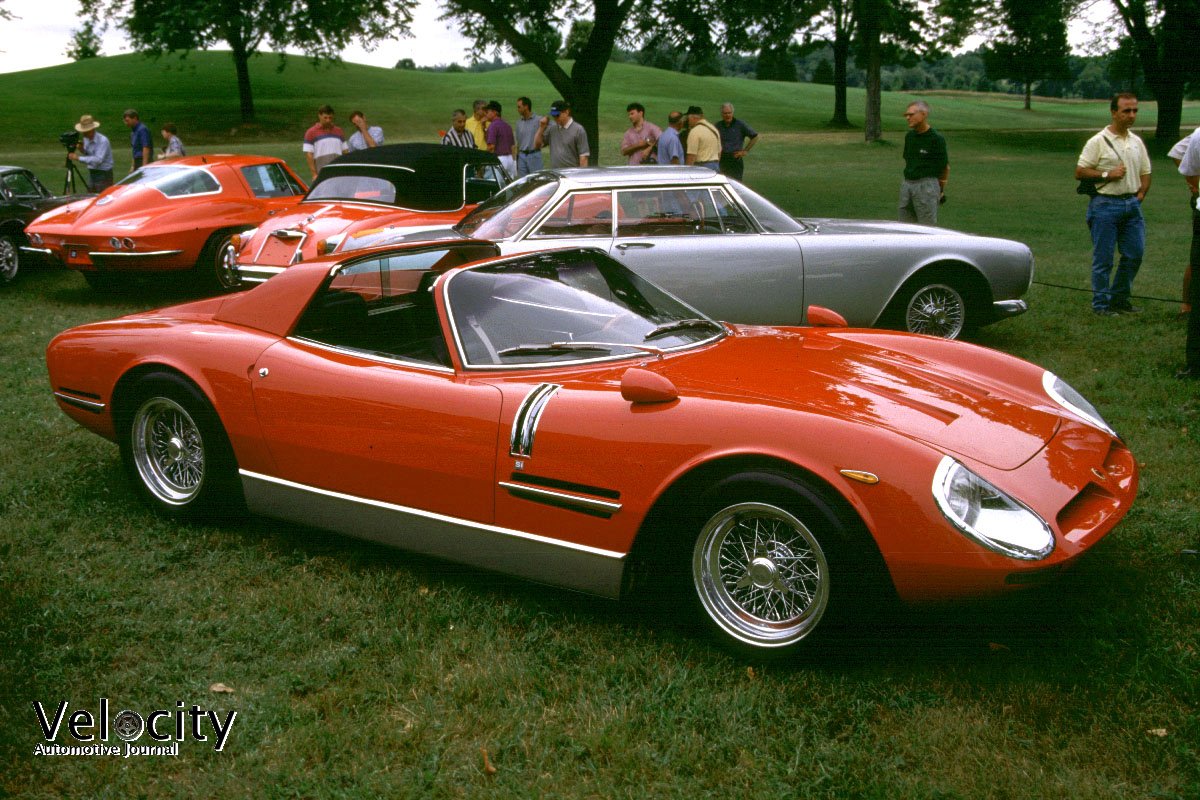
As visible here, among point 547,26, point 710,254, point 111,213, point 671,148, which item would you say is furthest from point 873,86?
point 710,254

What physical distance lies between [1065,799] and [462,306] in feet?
8.50

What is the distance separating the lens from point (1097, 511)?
324cm

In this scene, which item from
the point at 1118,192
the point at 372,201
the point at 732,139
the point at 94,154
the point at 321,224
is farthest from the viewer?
the point at 94,154

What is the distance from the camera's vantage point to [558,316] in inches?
158

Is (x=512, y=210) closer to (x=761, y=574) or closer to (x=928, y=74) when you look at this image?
(x=761, y=574)

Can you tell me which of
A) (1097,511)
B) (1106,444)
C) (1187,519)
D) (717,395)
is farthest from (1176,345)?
(717,395)

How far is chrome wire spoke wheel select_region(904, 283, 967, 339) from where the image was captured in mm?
7555

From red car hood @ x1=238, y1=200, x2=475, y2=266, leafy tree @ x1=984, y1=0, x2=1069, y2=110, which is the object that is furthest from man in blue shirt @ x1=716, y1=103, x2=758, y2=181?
leafy tree @ x1=984, y1=0, x2=1069, y2=110

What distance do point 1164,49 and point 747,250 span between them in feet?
108

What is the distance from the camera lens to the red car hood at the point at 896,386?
328cm

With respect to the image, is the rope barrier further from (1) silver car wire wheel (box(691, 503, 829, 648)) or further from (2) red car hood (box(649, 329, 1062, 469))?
(1) silver car wire wheel (box(691, 503, 829, 648))

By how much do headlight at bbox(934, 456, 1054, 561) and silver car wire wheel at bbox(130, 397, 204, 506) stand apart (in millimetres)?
3185

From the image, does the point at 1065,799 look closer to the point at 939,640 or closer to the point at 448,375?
the point at 939,640

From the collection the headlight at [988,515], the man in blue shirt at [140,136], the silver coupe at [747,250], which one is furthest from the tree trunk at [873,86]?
the headlight at [988,515]
